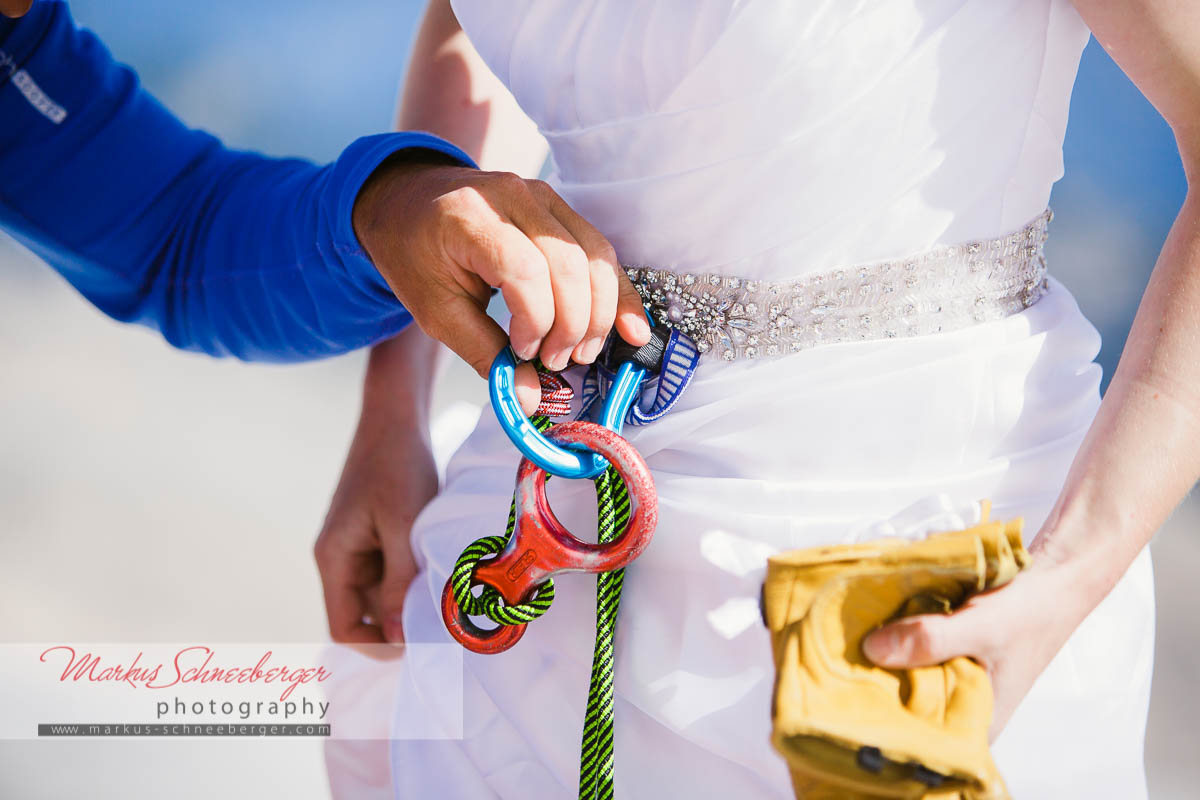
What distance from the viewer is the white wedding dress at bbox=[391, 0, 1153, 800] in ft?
1.60

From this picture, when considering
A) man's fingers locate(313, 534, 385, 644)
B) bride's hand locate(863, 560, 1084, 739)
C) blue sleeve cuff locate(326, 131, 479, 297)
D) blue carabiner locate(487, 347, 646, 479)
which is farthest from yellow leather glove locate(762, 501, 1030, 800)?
man's fingers locate(313, 534, 385, 644)

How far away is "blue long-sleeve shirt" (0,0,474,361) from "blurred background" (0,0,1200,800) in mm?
808

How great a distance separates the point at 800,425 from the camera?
52 cm

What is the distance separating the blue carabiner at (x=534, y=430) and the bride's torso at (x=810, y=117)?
0.36ft

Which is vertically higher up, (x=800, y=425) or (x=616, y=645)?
(x=800, y=425)

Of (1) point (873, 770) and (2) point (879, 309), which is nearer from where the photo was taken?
(1) point (873, 770)

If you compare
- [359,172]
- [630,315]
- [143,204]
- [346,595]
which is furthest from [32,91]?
[630,315]

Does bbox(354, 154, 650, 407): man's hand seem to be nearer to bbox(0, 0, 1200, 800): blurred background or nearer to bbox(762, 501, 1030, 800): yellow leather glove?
bbox(762, 501, 1030, 800): yellow leather glove

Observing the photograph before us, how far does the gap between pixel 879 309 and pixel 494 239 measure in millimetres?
222

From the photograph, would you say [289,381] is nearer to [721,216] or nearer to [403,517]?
[403,517]

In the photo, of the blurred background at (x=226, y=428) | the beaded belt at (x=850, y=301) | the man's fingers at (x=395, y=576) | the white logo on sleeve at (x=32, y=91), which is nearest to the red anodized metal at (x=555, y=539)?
the beaded belt at (x=850, y=301)

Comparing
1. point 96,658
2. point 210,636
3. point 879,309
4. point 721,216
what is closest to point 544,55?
point 721,216

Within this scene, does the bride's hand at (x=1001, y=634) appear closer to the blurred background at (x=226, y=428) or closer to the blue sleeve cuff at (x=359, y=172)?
the blue sleeve cuff at (x=359, y=172)

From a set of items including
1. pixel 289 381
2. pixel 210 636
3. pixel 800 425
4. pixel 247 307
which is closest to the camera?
pixel 800 425
